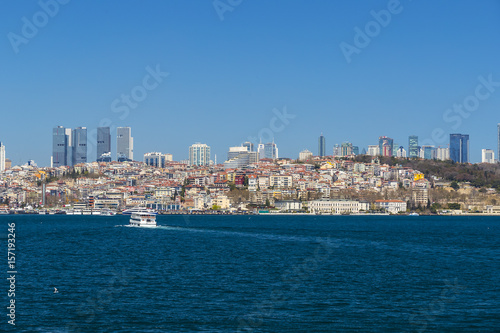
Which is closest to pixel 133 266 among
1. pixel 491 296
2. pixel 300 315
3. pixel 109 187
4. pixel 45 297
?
pixel 45 297

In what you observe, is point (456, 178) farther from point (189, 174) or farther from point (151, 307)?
point (151, 307)

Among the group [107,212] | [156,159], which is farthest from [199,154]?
[107,212]

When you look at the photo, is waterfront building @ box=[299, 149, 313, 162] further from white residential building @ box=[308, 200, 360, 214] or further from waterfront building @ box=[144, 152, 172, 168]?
white residential building @ box=[308, 200, 360, 214]

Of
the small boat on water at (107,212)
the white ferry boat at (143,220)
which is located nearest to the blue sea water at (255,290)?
the white ferry boat at (143,220)

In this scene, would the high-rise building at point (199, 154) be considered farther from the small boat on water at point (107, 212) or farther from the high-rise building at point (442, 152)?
the small boat on water at point (107, 212)

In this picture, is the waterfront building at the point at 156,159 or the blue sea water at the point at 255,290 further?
the waterfront building at the point at 156,159

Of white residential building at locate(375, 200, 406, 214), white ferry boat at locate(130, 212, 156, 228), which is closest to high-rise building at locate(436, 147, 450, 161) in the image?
white residential building at locate(375, 200, 406, 214)
